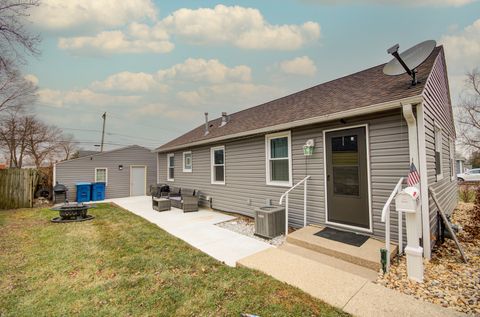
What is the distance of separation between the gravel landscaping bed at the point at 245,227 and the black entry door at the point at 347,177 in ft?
4.08

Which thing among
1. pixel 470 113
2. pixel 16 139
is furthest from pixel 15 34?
pixel 470 113

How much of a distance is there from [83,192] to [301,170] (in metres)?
11.7

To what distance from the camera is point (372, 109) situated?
3.81 meters

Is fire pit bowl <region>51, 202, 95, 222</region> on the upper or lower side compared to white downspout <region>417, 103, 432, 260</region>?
lower

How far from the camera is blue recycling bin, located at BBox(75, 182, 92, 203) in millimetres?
11250

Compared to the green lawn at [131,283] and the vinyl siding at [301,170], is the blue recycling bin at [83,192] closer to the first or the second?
the vinyl siding at [301,170]

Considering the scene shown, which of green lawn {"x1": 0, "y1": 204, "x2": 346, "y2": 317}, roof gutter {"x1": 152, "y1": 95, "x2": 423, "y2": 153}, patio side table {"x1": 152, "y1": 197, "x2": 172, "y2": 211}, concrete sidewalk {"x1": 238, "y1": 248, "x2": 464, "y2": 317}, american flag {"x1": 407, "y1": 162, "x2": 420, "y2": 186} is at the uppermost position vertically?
roof gutter {"x1": 152, "y1": 95, "x2": 423, "y2": 153}

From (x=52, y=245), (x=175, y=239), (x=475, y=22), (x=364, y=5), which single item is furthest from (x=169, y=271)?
(x=475, y=22)

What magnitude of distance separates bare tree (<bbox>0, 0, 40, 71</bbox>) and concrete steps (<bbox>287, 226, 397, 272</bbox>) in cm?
834

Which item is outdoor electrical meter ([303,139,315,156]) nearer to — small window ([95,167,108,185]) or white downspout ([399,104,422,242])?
white downspout ([399,104,422,242])

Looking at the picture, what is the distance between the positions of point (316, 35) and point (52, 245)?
11632 millimetres

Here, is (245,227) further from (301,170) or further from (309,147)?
(309,147)

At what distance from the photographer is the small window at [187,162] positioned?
9.72 metres

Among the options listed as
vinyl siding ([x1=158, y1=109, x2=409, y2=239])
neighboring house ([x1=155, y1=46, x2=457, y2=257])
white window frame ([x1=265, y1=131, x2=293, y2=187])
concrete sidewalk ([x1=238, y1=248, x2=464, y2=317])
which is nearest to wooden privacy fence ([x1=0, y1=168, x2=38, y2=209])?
vinyl siding ([x1=158, y1=109, x2=409, y2=239])
